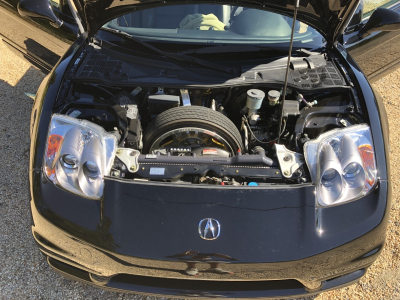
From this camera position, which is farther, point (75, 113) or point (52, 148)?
point (75, 113)

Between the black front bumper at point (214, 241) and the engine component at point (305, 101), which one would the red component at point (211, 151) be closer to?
the black front bumper at point (214, 241)

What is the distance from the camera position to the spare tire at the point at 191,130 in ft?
6.73

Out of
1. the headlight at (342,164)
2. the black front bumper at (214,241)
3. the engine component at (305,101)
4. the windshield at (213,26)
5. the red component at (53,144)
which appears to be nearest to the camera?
the black front bumper at (214,241)

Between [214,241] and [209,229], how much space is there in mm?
60

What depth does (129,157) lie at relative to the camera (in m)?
1.97

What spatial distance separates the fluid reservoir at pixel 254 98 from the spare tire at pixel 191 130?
0.22 m

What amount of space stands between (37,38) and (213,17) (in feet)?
6.04

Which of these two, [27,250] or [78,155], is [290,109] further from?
[27,250]

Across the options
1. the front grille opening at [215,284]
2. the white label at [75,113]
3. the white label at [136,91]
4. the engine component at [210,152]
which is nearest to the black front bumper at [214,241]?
the front grille opening at [215,284]

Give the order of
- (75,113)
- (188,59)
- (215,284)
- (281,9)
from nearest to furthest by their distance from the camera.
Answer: (215,284) < (75,113) < (281,9) < (188,59)

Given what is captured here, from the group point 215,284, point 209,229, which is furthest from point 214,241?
point 215,284

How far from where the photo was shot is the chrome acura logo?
1659 mm

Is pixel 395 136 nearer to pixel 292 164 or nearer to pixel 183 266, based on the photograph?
pixel 292 164

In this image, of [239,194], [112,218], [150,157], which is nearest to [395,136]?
[239,194]
